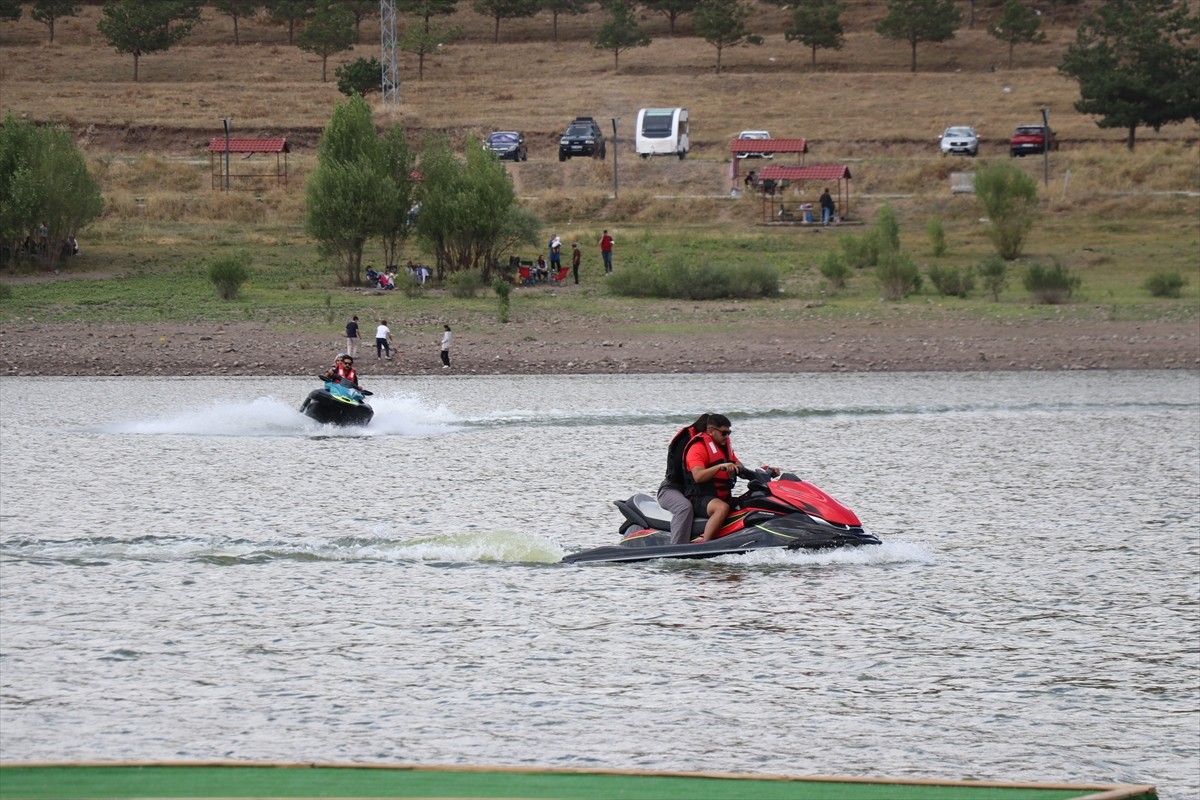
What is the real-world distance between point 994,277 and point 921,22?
59920mm

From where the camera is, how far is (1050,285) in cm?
4003

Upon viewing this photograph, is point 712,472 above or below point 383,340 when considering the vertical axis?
above

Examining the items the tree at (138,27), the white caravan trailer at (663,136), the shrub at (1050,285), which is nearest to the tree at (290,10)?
the tree at (138,27)

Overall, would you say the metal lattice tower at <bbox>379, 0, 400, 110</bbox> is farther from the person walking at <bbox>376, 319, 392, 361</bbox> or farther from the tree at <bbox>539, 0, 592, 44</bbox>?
the person walking at <bbox>376, 319, 392, 361</bbox>

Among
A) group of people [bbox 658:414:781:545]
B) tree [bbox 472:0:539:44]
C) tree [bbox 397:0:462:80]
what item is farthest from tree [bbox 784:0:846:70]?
group of people [bbox 658:414:781:545]

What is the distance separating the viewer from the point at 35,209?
45.6 metres

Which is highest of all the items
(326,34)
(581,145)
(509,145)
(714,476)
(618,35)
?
(618,35)

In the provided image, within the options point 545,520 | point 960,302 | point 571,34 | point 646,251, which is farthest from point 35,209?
point 571,34

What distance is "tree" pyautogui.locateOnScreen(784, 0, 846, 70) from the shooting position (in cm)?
9875

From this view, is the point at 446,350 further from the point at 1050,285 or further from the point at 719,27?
the point at 719,27

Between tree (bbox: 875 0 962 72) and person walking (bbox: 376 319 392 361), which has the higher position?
tree (bbox: 875 0 962 72)

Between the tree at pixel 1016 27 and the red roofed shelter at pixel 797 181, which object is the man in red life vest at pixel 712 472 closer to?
the red roofed shelter at pixel 797 181

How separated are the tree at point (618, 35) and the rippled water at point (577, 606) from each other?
74.4 meters

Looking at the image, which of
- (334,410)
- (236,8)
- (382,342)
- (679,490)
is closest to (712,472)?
(679,490)
